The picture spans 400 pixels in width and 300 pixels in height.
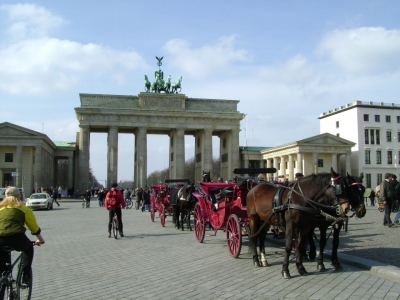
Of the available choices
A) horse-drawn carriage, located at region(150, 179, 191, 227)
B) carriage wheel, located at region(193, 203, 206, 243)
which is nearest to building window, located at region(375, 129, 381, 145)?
horse-drawn carriage, located at region(150, 179, 191, 227)

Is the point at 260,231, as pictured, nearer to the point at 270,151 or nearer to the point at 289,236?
the point at 289,236

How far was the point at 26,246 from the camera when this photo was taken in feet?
17.9

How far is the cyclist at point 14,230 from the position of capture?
533 centimetres

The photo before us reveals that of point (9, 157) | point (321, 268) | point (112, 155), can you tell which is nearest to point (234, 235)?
point (321, 268)

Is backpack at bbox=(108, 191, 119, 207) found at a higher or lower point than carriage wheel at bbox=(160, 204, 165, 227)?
higher

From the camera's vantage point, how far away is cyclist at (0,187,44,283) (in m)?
5.33

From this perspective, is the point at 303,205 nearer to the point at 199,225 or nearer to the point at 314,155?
the point at 199,225

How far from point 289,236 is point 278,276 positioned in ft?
2.74

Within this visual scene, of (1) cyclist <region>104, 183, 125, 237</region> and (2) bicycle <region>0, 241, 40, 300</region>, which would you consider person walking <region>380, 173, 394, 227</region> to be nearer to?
(1) cyclist <region>104, 183, 125, 237</region>

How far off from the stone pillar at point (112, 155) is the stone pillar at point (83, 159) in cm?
315

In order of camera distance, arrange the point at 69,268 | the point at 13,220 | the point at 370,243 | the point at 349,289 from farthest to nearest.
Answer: the point at 370,243 < the point at 69,268 < the point at 349,289 < the point at 13,220

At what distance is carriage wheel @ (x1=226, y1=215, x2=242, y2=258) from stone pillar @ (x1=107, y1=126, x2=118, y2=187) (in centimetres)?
5531

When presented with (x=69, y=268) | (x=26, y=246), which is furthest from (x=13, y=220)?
(x=69, y=268)

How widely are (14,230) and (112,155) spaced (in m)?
60.5
